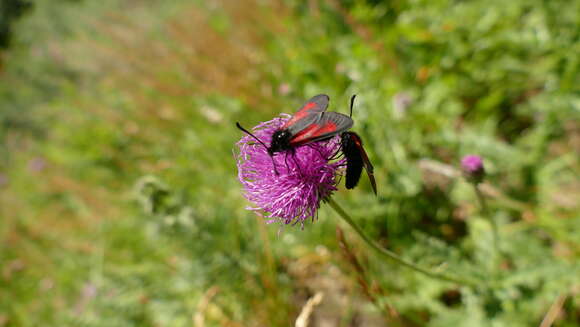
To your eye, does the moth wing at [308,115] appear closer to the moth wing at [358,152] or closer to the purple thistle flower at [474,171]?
the moth wing at [358,152]

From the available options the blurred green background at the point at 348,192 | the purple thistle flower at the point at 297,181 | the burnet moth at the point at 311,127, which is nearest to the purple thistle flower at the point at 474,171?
the blurred green background at the point at 348,192

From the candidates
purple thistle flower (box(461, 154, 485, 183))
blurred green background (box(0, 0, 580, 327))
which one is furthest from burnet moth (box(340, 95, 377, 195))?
purple thistle flower (box(461, 154, 485, 183))

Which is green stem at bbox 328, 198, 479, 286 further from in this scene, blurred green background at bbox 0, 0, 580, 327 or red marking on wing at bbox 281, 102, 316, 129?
red marking on wing at bbox 281, 102, 316, 129

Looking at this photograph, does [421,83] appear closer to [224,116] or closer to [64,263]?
[224,116]

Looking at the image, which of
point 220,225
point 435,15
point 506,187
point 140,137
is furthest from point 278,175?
point 140,137

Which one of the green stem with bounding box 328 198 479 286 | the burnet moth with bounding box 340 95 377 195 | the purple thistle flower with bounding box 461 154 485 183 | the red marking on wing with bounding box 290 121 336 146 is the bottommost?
the green stem with bounding box 328 198 479 286
